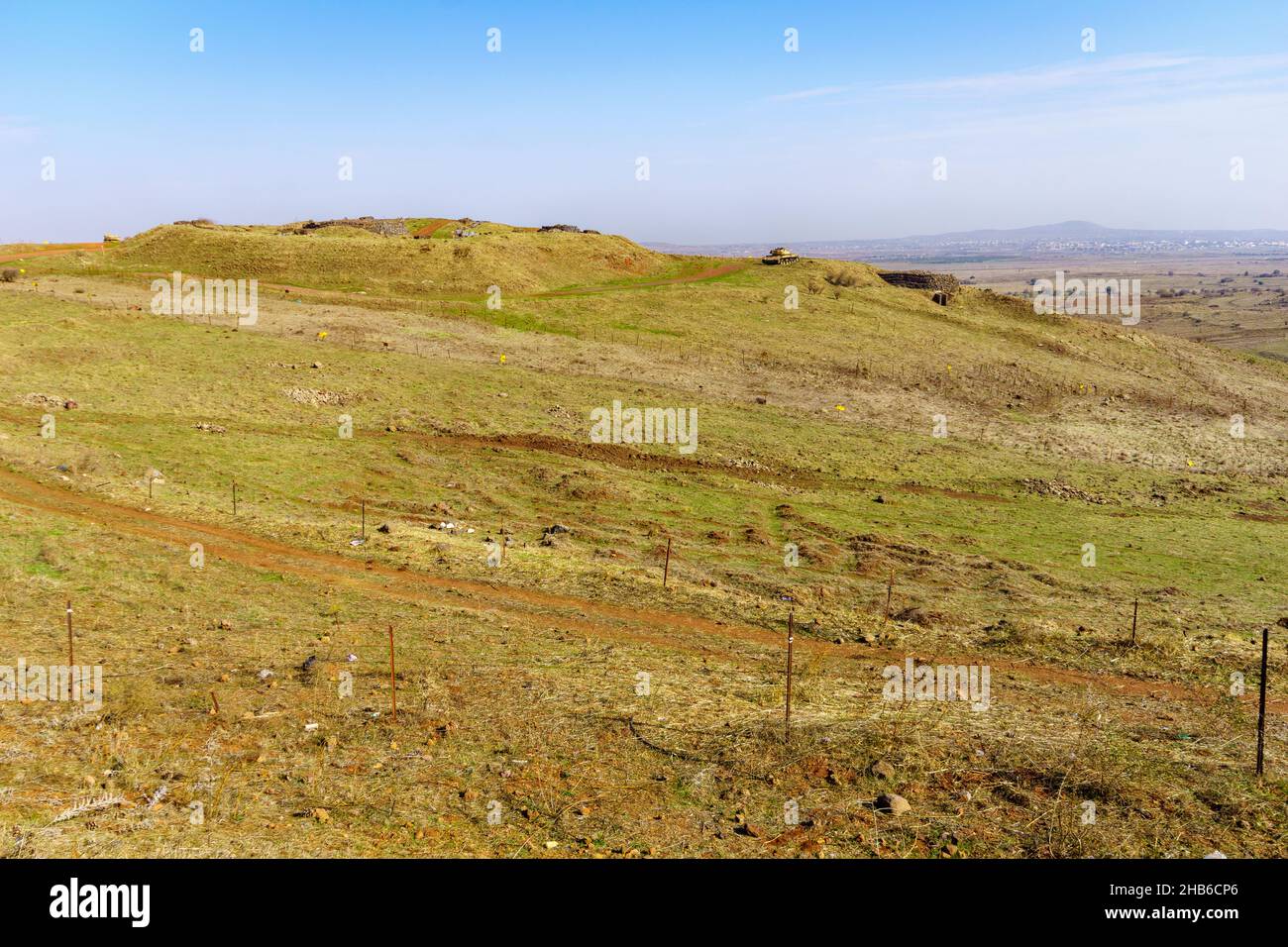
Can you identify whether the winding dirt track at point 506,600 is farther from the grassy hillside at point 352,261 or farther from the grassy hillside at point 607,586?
the grassy hillside at point 352,261

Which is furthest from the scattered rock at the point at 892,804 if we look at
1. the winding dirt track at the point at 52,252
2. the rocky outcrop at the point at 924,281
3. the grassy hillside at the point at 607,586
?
the winding dirt track at the point at 52,252

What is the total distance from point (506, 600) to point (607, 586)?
8.48 ft

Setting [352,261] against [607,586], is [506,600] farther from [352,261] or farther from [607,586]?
[352,261]

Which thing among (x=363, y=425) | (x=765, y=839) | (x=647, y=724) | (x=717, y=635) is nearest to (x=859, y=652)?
(x=717, y=635)

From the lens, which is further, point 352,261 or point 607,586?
point 352,261

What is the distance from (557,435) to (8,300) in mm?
33783

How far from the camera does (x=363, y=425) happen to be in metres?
36.5

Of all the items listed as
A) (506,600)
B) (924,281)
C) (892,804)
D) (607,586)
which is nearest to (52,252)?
(506,600)

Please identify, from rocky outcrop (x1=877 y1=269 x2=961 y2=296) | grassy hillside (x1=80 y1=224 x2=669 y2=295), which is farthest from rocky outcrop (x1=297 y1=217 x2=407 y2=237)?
rocky outcrop (x1=877 y1=269 x2=961 y2=296)

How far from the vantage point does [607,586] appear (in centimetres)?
2158

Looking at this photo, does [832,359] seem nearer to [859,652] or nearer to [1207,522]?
[1207,522]

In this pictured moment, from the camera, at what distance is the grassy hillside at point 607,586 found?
1146 centimetres

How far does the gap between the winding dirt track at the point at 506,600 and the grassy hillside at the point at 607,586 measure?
130mm
